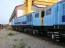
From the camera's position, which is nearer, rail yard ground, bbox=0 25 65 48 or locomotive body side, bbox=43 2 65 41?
rail yard ground, bbox=0 25 65 48

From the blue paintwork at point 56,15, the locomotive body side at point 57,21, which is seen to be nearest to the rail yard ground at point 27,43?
the locomotive body side at point 57,21

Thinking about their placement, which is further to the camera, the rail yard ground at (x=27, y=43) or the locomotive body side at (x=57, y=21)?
the locomotive body side at (x=57, y=21)

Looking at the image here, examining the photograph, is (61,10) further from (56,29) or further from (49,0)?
(49,0)

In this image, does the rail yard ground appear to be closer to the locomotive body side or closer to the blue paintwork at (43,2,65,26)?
the locomotive body side

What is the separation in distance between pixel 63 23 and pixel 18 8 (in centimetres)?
3265

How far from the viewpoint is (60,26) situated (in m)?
10.0

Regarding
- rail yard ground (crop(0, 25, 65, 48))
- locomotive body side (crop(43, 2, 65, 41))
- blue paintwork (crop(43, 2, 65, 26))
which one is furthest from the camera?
blue paintwork (crop(43, 2, 65, 26))

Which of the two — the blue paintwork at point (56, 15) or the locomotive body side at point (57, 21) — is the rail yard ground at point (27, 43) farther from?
the blue paintwork at point (56, 15)

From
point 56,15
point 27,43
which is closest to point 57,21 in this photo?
point 56,15

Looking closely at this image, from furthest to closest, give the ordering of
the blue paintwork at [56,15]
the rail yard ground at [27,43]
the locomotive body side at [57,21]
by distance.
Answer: the blue paintwork at [56,15] → the locomotive body side at [57,21] → the rail yard ground at [27,43]

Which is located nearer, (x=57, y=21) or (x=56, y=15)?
(x=57, y=21)

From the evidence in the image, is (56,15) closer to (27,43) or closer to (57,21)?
(57,21)

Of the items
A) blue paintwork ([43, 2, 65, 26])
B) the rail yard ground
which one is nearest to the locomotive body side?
blue paintwork ([43, 2, 65, 26])

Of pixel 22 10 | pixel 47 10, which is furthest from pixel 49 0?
pixel 47 10
